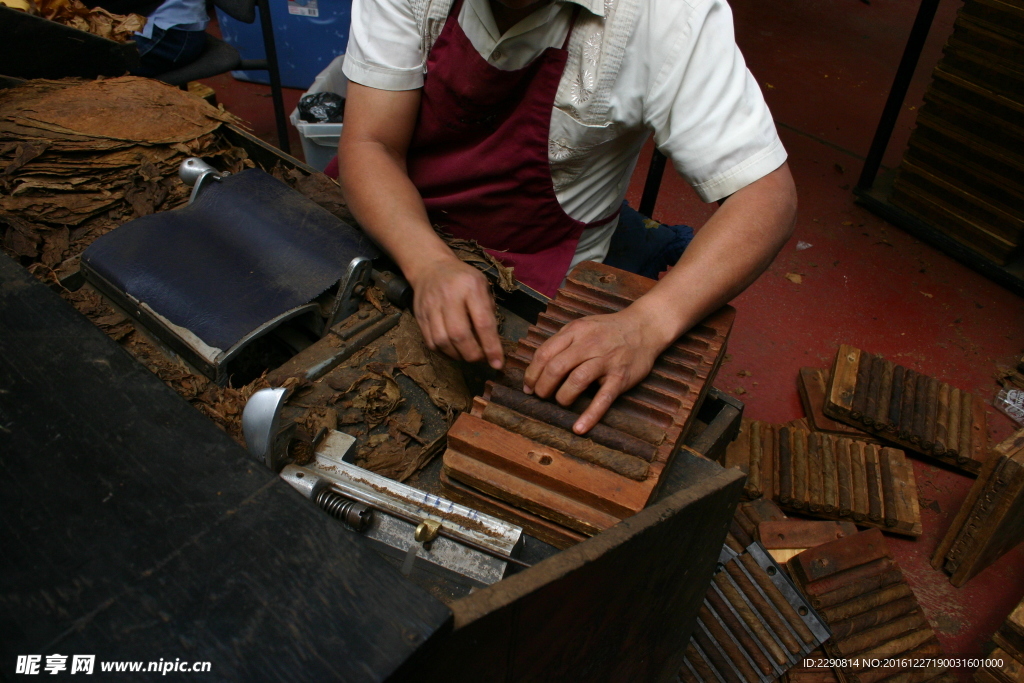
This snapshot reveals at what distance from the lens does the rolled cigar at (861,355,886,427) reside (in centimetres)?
221

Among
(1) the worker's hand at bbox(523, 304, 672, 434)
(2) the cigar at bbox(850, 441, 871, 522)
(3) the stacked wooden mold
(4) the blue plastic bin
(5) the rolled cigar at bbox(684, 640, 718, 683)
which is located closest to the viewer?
(1) the worker's hand at bbox(523, 304, 672, 434)

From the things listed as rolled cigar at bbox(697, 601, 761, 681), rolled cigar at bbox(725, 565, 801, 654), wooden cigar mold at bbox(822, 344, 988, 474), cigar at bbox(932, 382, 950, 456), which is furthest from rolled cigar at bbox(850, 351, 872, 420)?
rolled cigar at bbox(697, 601, 761, 681)

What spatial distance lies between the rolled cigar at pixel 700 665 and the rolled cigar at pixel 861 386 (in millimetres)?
1004

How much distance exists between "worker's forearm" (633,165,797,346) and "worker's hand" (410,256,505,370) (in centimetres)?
24

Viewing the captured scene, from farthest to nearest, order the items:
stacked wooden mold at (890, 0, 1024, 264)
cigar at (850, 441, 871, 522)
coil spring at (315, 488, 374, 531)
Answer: stacked wooden mold at (890, 0, 1024, 264) → cigar at (850, 441, 871, 522) → coil spring at (315, 488, 374, 531)

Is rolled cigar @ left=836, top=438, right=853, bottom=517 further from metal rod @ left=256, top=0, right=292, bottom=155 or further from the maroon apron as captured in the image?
metal rod @ left=256, top=0, right=292, bottom=155

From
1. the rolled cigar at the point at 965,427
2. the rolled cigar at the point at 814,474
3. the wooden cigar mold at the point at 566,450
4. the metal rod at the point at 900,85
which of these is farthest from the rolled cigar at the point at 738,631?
the metal rod at the point at 900,85

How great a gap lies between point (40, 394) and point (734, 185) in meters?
1.09

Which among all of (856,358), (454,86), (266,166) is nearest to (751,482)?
(856,358)

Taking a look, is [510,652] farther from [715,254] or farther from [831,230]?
[831,230]

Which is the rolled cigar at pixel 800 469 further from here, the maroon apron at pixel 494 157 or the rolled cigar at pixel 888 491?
the maroon apron at pixel 494 157

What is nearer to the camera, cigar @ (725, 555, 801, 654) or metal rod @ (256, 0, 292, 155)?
cigar @ (725, 555, 801, 654)

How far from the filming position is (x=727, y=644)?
1604 mm

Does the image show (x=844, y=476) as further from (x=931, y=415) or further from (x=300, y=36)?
(x=300, y=36)
